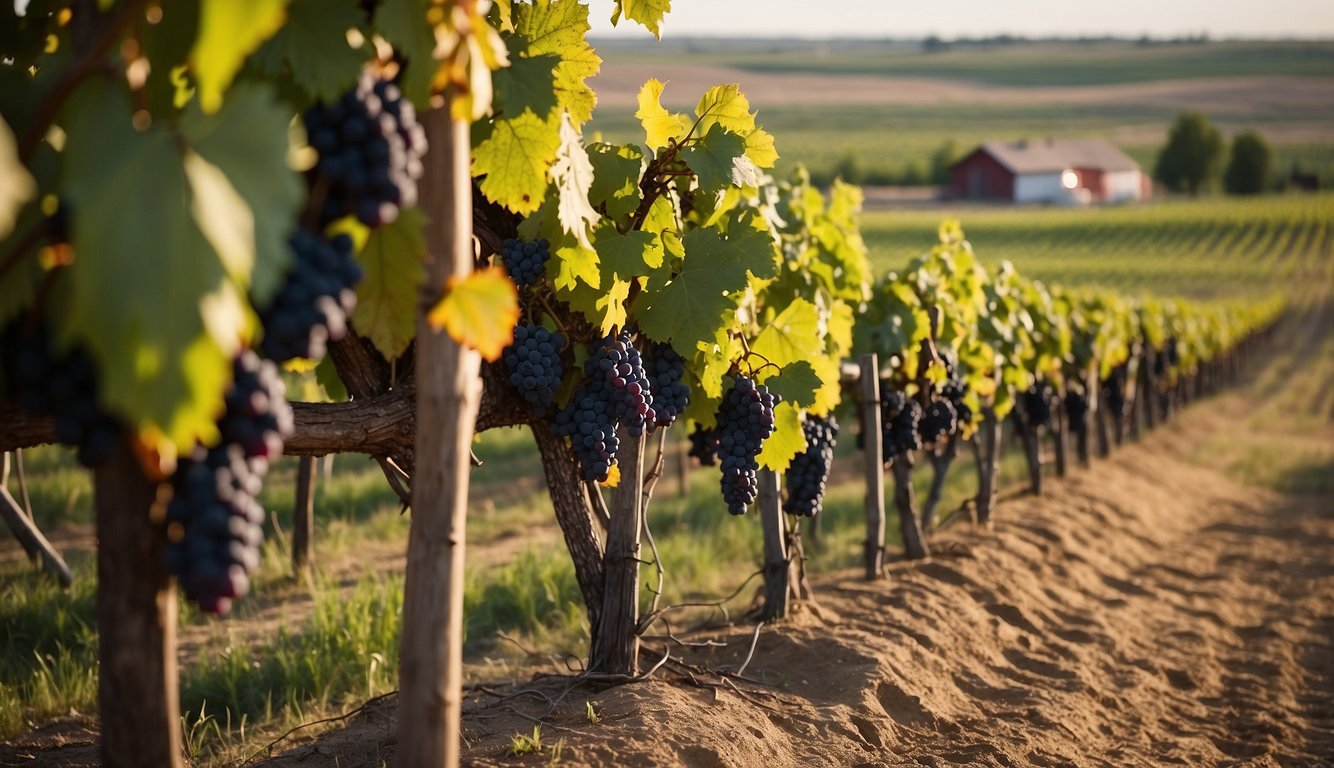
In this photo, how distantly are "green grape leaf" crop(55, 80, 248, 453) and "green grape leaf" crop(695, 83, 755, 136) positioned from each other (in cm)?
244

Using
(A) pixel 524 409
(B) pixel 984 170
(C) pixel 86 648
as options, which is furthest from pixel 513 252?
(B) pixel 984 170

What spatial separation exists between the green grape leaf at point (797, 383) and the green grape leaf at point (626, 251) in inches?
34.9

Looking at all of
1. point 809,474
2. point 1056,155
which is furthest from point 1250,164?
point 809,474

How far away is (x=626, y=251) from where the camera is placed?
3.75 meters

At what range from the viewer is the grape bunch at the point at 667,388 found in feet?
13.4

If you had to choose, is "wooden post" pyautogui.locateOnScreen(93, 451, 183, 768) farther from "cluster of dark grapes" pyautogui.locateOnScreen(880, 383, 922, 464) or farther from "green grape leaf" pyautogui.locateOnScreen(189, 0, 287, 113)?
"cluster of dark grapes" pyautogui.locateOnScreen(880, 383, 922, 464)

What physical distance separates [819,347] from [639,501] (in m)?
1.08

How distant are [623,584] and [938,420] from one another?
372 centimetres

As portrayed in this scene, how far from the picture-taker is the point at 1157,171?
90.9m

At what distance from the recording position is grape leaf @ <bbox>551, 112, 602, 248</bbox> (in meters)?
3.25

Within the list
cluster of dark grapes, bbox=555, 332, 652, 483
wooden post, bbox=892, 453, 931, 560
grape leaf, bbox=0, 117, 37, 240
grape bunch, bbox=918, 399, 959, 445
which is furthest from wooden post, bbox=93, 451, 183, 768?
grape bunch, bbox=918, 399, 959, 445

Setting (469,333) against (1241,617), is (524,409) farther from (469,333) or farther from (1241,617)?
(1241,617)

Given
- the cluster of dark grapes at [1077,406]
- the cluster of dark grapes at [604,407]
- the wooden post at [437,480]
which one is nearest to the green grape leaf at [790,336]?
the cluster of dark grapes at [604,407]

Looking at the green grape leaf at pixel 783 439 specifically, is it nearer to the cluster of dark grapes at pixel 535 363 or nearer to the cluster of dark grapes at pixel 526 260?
the cluster of dark grapes at pixel 535 363
